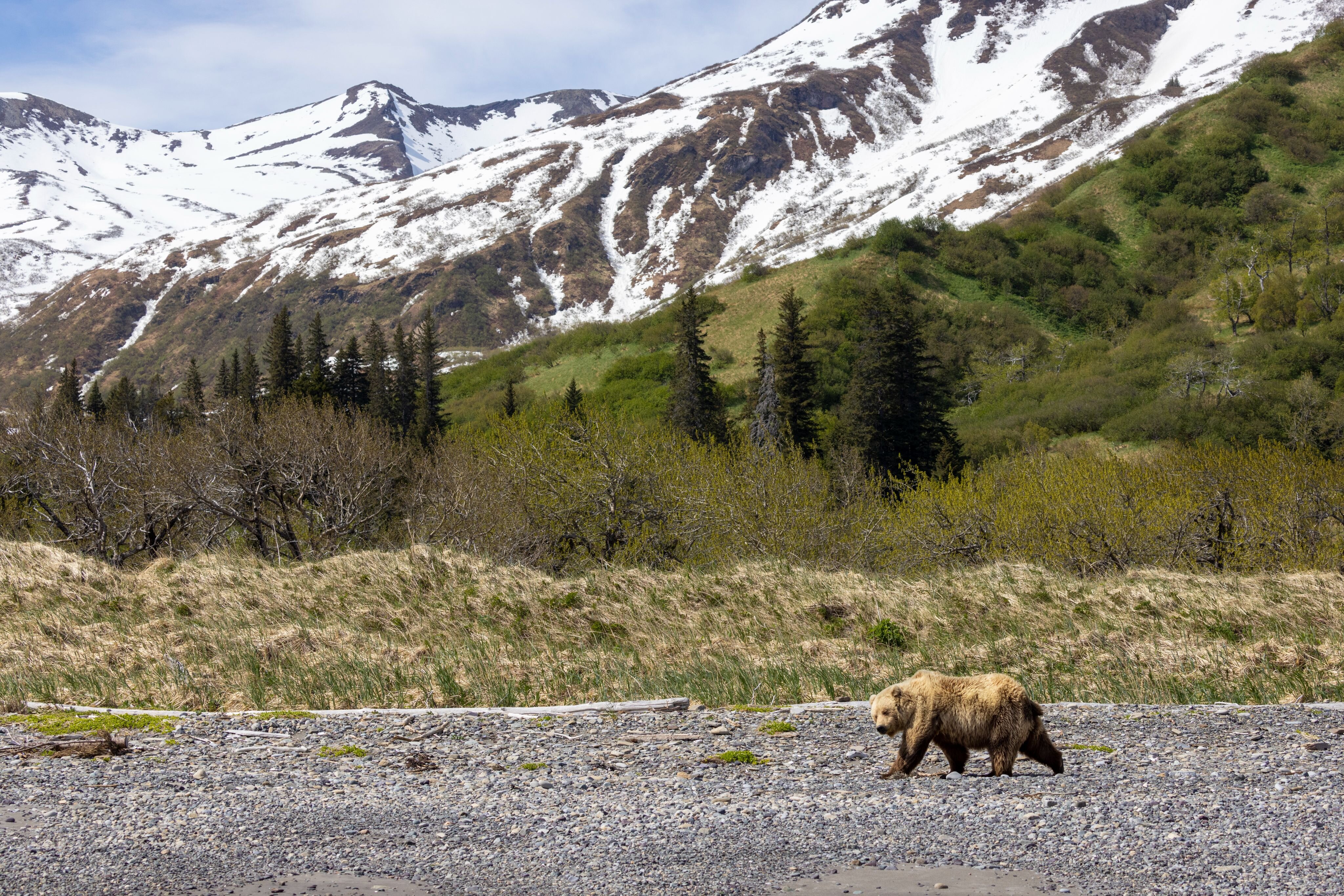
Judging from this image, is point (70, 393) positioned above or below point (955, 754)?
above

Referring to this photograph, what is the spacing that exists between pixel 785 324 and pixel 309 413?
27298mm

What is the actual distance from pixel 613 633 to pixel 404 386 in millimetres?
56264

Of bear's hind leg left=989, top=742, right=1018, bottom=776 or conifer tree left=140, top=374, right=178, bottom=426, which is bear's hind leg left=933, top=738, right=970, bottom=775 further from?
conifer tree left=140, top=374, right=178, bottom=426

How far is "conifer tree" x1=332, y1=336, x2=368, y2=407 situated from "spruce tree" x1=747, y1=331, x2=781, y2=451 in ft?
100

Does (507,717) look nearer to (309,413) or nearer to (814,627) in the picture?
(814,627)

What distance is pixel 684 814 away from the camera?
236 inches

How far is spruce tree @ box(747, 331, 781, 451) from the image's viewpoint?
44188 millimetres

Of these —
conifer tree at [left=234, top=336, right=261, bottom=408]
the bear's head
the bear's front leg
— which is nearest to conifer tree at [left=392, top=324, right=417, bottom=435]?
conifer tree at [left=234, top=336, right=261, bottom=408]

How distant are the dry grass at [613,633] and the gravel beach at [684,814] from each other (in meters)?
2.22

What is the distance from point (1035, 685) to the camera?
1015 cm

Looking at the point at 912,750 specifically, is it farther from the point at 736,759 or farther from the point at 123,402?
the point at 123,402

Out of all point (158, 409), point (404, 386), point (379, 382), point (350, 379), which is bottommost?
point (404, 386)

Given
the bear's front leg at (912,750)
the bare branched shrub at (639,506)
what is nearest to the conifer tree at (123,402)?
the bare branched shrub at (639,506)

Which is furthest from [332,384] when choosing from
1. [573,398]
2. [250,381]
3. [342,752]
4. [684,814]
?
[684,814]
